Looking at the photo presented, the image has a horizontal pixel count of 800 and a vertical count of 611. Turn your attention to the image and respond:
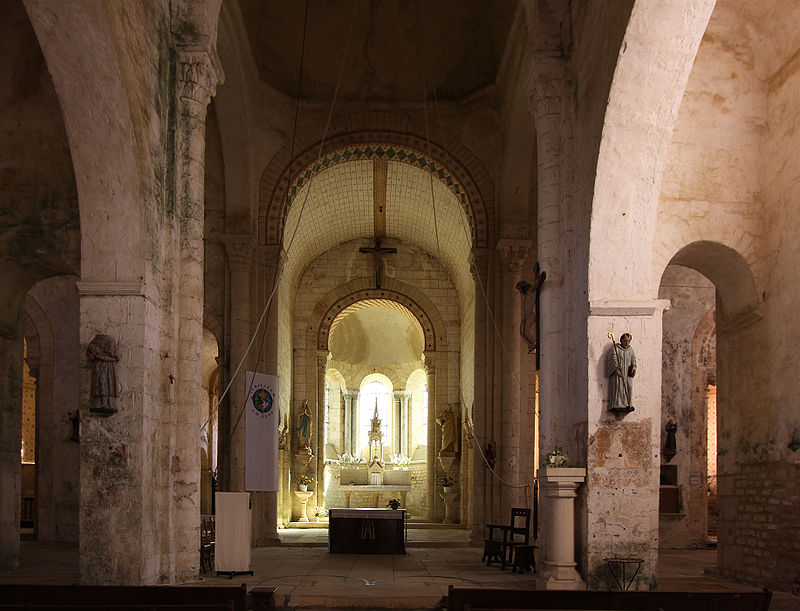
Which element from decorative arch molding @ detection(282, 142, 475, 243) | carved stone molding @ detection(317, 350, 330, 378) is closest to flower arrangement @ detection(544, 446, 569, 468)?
decorative arch molding @ detection(282, 142, 475, 243)

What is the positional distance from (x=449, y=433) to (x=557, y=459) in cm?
1373

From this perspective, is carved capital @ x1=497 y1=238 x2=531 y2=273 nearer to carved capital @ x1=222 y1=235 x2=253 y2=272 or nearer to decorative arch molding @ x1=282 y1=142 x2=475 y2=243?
decorative arch molding @ x1=282 y1=142 x2=475 y2=243

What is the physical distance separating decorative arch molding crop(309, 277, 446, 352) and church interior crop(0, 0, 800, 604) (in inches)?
254

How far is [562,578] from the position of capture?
981cm

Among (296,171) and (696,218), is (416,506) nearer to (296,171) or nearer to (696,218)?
(296,171)

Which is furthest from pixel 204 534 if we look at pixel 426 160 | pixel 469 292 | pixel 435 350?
pixel 435 350

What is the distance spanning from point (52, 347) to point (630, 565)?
38.7 feet

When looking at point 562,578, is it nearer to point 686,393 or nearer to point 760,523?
point 760,523

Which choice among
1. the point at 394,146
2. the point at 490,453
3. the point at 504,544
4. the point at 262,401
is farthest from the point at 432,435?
the point at 504,544

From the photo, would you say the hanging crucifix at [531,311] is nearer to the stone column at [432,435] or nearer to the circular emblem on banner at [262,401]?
the circular emblem on banner at [262,401]

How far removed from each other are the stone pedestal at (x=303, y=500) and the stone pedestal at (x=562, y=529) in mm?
13822

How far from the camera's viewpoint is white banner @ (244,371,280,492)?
14891mm

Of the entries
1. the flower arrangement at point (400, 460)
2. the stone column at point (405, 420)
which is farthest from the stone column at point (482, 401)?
the stone column at point (405, 420)

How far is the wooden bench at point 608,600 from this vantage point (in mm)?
6996
